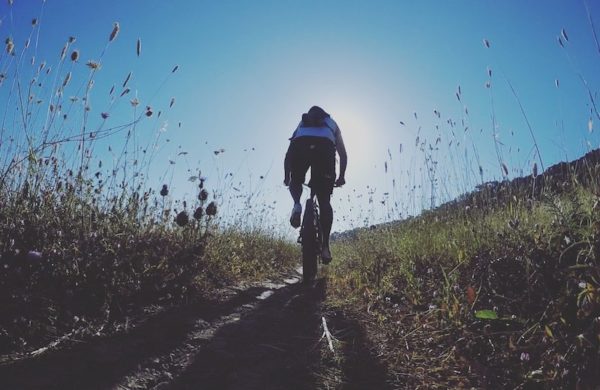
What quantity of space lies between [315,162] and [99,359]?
3.21 metres

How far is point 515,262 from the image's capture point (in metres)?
1.96

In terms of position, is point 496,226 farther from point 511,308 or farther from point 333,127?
point 333,127

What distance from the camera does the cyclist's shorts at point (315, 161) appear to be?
4457 mm

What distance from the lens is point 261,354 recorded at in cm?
184

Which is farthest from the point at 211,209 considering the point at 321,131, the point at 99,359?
the point at 99,359

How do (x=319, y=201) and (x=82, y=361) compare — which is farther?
(x=319, y=201)

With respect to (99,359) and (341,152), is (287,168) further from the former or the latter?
(99,359)

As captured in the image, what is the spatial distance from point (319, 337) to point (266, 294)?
133cm

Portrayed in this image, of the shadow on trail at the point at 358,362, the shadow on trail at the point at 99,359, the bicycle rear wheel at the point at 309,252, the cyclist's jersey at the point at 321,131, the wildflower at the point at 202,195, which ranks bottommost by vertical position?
the shadow on trail at the point at 358,362

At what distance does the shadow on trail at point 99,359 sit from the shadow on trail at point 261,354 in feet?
0.68

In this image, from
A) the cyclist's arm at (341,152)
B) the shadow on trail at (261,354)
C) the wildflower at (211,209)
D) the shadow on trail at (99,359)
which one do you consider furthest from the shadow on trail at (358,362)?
the cyclist's arm at (341,152)

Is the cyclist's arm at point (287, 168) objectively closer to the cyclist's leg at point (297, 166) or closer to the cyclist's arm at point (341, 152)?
the cyclist's leg at point (297, 166)

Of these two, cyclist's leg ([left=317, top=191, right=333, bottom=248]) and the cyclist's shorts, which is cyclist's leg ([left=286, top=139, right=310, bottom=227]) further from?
cyclist's leg ([left=317, top=191, right=333, bottom=248])

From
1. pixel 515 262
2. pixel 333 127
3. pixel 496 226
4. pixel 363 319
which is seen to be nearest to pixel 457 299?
pixel 515 262
